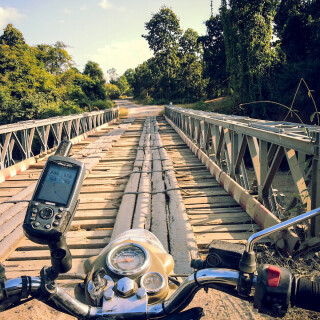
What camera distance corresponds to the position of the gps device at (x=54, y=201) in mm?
1331

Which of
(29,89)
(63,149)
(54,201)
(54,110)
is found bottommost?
(54,201)

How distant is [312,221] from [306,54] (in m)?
21.6

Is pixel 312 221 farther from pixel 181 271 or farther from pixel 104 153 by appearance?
pixel 104 153

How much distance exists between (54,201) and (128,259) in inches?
17.3

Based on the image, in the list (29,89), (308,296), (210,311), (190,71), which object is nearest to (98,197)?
(210,311)

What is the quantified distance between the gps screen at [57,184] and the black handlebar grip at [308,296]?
997 millimetres

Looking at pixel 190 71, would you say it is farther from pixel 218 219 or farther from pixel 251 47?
pixel 218 219

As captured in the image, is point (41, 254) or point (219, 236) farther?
point (219, 236)

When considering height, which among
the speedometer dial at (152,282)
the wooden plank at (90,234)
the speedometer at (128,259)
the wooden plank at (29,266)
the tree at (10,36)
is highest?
the tree at (10,36)

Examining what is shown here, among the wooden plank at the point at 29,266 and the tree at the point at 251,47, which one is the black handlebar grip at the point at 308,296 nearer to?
the wooden plank at the point at 29,266

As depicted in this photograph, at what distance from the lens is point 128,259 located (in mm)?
1453

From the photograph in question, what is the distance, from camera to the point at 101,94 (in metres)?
39.8

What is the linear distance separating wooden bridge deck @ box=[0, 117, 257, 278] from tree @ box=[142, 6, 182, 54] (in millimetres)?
49959

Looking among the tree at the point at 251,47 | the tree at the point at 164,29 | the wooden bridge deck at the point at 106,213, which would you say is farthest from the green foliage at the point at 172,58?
the wooden bridge deck at the point at 106,213
